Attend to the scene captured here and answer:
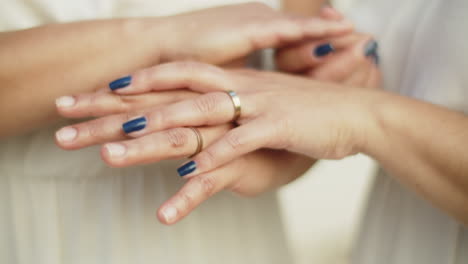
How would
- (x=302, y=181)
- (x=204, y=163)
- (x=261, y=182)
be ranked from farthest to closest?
1. (x=302, y=181)
2. (x=261, y=182)
3. (x=204, y=163)

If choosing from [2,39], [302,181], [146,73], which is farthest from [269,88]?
[302,181]

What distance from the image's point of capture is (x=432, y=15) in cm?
83

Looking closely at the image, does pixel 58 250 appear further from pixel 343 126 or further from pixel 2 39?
pixel 343 126

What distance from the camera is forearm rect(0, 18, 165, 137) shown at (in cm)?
72

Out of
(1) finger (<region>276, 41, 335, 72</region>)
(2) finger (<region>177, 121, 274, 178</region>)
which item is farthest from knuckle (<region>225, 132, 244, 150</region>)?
(1) finger (<region>276, 41, 335, 72</region>)

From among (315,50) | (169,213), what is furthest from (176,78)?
(315,50)

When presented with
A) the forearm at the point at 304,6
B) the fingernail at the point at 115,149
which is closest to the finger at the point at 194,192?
the fingernail at the point at 115,149

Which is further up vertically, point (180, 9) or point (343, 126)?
point (180, 9)

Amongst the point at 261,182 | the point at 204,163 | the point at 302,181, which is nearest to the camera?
the point at 204,163

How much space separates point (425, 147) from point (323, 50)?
303 millimetres

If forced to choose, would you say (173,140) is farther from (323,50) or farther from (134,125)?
(323,50)

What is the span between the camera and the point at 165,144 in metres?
0.67

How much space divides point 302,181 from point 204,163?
66.7 inches

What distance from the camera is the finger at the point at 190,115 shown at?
688 mm
